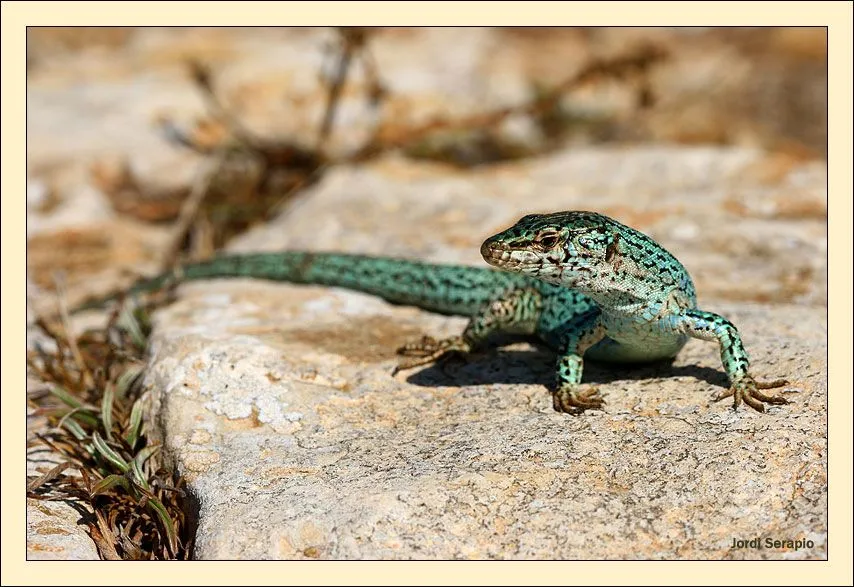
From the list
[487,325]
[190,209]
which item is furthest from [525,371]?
[190,209]

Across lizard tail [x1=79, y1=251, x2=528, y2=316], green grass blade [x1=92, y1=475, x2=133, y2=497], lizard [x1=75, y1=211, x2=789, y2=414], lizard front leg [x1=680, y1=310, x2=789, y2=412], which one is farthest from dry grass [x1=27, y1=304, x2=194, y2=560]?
lizard front leg [x1=680, y1=310, x2=789, y2=412]

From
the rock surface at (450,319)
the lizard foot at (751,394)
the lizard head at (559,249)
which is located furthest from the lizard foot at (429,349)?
the lizard foot at (751,394)

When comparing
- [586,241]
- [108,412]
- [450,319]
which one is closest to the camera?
[586,241]

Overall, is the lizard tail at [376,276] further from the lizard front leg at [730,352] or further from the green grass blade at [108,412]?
the green grass blade at [108,412]

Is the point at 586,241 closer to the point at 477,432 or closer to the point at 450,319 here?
the point at 477,432

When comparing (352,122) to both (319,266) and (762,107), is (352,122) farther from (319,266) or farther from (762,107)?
(762,107)

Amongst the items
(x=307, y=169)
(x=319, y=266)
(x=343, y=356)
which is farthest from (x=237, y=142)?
(x=343, y=356)

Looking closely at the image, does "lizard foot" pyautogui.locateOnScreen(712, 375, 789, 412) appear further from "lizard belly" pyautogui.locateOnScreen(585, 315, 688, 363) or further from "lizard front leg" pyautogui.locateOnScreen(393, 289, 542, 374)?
"lizard front leg" pyautogui.locateOnScreen(393, 289, 542, 374)
